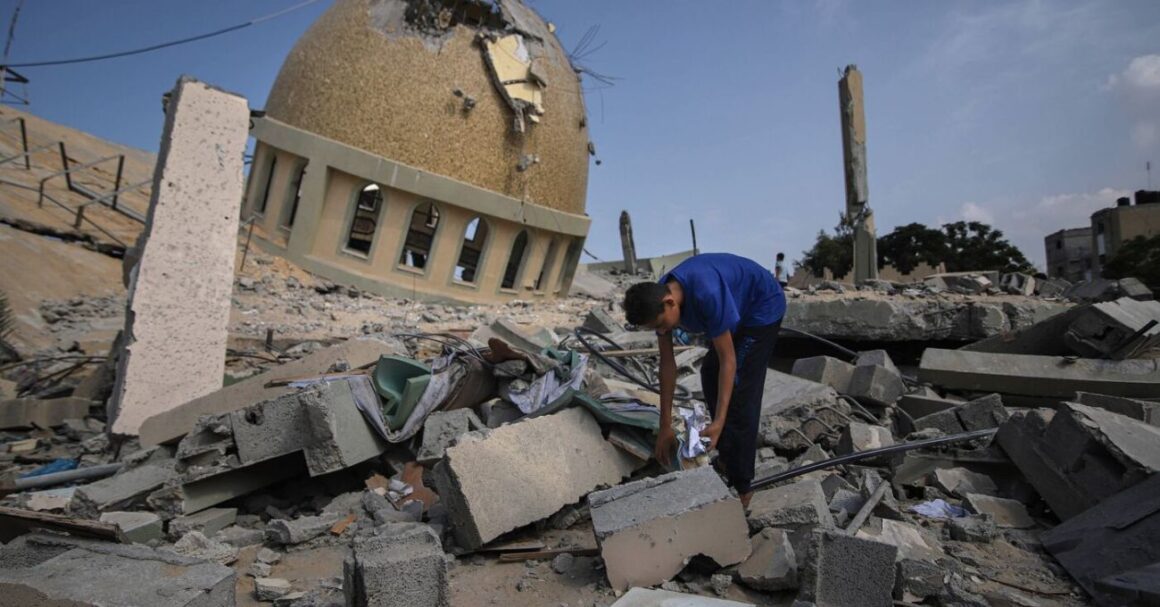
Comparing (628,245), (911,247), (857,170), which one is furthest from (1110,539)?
(911,247)

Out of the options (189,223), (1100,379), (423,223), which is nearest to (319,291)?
→ (423,223)

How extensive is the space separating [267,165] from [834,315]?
13.9 metres

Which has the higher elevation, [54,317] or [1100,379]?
[1100,379]

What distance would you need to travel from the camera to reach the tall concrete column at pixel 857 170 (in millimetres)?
14883

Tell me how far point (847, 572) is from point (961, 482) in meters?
2.15

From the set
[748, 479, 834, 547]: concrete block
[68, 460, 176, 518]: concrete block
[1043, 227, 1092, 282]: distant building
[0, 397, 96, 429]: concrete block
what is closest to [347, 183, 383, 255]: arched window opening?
[0, 397, 96, 429]: concrete block

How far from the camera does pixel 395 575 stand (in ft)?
8.96

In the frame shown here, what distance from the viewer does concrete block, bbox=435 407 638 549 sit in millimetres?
3463

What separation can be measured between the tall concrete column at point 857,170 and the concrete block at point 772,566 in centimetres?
1276

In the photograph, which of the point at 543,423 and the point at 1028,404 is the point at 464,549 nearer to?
the point at 543,423

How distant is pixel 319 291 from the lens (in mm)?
15328

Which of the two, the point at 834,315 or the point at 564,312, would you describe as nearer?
the point at 834,315

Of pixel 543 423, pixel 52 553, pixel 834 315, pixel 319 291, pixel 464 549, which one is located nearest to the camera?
pixel 52 553

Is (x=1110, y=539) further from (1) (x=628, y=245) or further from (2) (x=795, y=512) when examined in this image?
(1) (x=628, y=245)
